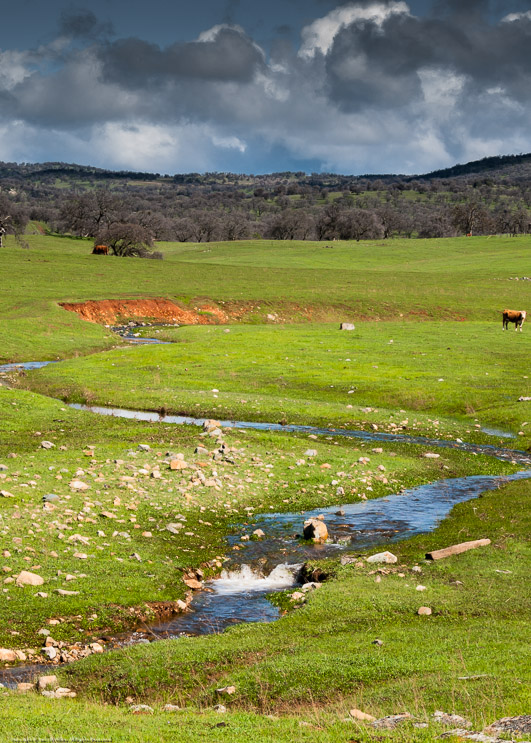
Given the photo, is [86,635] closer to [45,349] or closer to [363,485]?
[363,485]

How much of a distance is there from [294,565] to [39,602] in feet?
20.9

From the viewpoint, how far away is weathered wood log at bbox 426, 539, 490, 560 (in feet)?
57.2

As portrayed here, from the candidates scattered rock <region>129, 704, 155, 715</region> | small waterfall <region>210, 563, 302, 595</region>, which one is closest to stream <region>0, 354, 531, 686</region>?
small waterfall <region>210, 563, 302, 595</region>

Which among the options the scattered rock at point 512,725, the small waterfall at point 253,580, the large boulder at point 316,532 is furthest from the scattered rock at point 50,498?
the scattered rock at point 512,725

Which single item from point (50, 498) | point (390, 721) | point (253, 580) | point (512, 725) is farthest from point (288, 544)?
point (512, 725)

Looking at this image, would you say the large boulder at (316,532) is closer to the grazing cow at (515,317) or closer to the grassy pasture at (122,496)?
the grassy pasture at (122,496)

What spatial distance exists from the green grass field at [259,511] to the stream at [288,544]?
24.7 inches

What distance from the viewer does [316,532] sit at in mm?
19609

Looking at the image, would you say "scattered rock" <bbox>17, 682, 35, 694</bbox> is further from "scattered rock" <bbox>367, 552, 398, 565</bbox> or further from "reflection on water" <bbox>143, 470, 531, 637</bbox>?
"scattered rock" <bbox>367, 552, 398, 565</bbox>

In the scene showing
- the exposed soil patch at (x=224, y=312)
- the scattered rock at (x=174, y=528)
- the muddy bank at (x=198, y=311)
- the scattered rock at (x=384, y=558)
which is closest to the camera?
the scattered rock at (x=384, y=558)

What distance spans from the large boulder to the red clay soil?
174ft

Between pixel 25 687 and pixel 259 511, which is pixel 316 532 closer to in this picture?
pixel 259 511

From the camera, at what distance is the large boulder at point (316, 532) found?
64.2ft

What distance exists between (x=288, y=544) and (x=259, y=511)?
9.23ft
